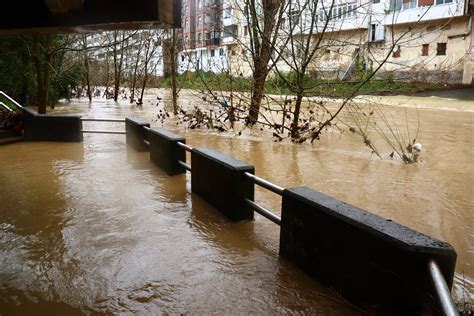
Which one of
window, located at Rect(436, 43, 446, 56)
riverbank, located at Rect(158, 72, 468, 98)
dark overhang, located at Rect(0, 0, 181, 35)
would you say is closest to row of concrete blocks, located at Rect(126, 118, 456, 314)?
dark overhang, located at Rect(0, 0, 181, 35)

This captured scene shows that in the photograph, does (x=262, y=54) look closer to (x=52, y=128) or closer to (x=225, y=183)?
(x=52, y=128)

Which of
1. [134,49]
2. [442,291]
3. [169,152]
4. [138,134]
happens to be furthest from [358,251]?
[134,49]

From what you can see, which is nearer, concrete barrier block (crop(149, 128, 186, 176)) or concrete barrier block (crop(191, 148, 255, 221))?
concrete barrier block (crop(191, 148, 255, 221))

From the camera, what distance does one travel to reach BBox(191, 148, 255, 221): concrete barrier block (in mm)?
5305

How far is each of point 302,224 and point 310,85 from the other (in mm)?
8939

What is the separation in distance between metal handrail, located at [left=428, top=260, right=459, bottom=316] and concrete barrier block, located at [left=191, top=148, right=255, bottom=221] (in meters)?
2.94

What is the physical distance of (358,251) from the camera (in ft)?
10.8

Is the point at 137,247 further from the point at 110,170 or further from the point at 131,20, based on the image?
the point at 110,170

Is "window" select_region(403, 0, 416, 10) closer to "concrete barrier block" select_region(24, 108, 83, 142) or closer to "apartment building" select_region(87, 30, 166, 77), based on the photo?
"apartment building" select_region(87, 30, 166, 77)

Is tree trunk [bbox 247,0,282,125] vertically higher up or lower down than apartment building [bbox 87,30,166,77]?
lower down

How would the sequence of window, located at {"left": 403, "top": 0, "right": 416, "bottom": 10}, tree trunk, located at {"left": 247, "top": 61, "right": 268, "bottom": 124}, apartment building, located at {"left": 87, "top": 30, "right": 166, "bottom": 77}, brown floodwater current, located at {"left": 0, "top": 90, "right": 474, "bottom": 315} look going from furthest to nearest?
window, located at {"left": 403, "top": 0, "right": 416, "bottom": 10}, apartment building, located at {"left": 87, "top": 30, "right": 166, "bottom": 77}, tree trunk, located at {"left": 247, "top": 61, "right": 268, "bottom": 124}, brown floodwater current, located at {"left": 0, "top": 90, "right": 474, "bottom": 315}

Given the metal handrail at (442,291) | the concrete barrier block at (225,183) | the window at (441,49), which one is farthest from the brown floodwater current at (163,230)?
the window at (441,49)

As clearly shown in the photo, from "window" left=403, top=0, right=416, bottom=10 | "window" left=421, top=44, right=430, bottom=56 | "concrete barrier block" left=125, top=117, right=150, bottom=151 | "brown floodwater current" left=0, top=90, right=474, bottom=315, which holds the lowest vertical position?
"brown floodwater current" left=0, top=90, right=474, bottom=315

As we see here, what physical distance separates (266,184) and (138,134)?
641 cm
